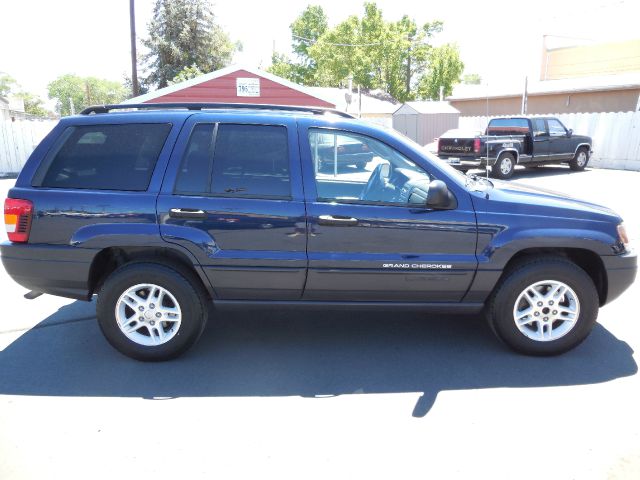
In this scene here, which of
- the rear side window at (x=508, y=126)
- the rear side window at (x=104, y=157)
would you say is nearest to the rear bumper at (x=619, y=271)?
the rear side window at (x=104, y=157)

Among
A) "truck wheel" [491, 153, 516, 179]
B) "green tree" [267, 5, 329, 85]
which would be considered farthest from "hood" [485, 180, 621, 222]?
"green tree" [267, 5, 329, 85]

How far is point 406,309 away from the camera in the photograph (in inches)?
149

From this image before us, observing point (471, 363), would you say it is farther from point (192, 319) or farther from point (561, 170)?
point (561, 170)

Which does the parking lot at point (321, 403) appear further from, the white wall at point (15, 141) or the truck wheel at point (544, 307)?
the white wall at point (15, 141)

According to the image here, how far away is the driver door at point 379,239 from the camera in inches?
141

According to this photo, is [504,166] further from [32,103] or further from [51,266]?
[32,103]

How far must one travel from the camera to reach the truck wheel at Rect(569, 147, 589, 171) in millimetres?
17281

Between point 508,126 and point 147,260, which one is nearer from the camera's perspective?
point 147,260

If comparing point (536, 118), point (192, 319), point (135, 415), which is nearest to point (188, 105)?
point (192, 319)

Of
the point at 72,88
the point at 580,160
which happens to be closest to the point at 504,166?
the point at 580,160

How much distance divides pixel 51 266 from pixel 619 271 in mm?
4231

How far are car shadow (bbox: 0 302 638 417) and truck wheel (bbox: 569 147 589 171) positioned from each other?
14748mm

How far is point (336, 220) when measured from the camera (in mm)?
3539

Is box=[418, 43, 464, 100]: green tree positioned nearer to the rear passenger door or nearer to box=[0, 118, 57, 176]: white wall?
box=[0, 118, 57, 176]: white wall
